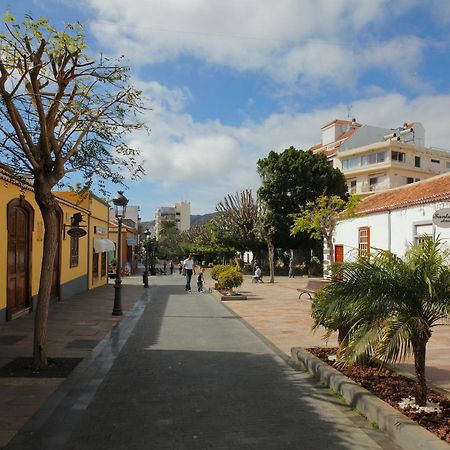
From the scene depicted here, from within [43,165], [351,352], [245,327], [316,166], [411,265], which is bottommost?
[245,327]

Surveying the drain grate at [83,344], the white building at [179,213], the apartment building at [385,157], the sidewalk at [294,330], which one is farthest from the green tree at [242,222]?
the white building at [179,213]

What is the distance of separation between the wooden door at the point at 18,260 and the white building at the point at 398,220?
33.5 ft

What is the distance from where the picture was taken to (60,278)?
17.1 meters

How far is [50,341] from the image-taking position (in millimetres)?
9531

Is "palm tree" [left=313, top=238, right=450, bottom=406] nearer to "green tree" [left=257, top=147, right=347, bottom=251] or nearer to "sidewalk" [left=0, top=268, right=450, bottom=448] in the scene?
→ "sidewalk" [left=0, top=268, right=450, bottom=448]

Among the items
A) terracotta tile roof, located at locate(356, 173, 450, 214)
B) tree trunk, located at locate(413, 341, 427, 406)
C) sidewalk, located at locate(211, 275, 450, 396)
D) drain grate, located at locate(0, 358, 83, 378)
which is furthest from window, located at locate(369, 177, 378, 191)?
tree trunk, located at locate(413, 341, 427, 406)

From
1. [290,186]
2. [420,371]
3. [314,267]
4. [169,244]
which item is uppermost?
[290,186]

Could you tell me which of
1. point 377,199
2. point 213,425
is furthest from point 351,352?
point 377,199

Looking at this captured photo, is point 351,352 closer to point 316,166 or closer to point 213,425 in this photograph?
point 213,425

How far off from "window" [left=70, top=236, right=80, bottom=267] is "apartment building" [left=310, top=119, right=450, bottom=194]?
3559 centimetres

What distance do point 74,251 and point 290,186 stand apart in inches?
960

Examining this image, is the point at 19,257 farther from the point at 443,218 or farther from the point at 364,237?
the point at 364,237

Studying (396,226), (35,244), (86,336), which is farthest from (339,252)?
(86,336)

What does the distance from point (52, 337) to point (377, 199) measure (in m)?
17.5
